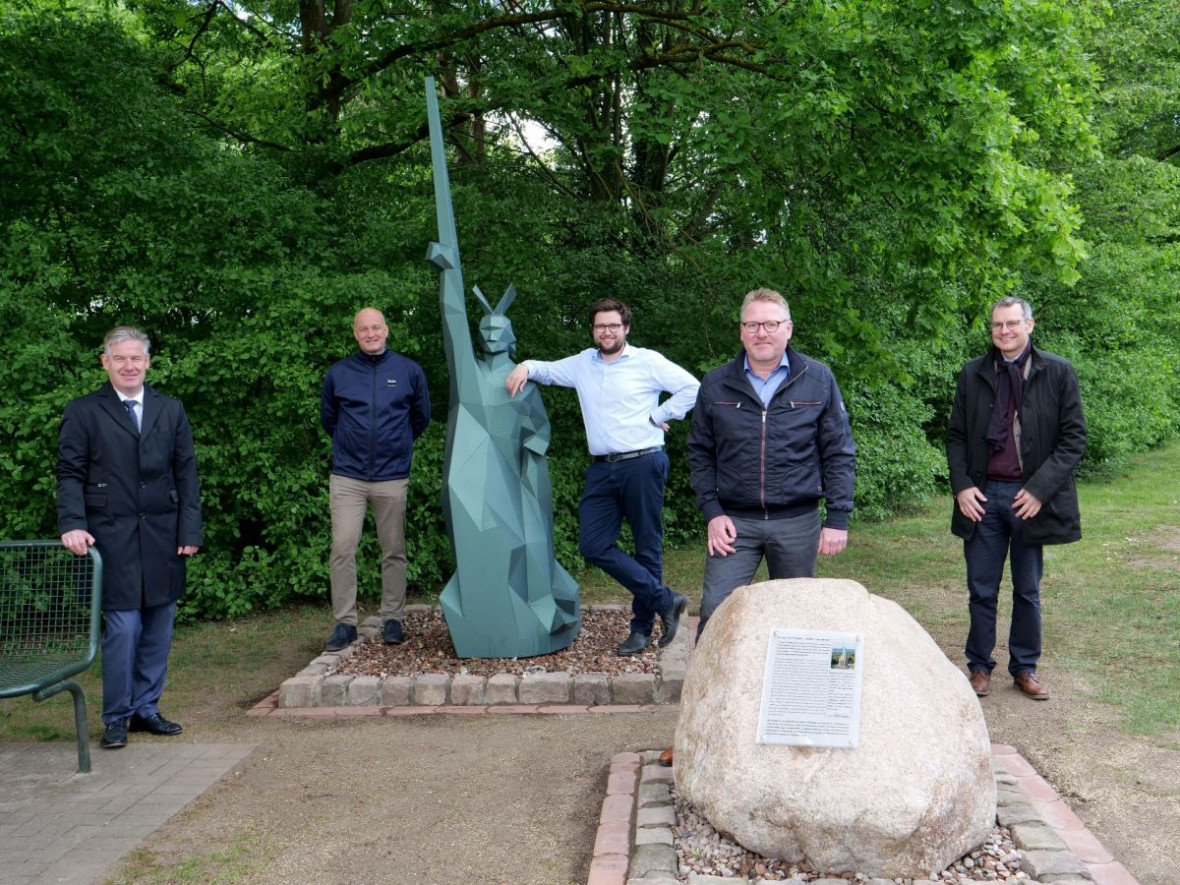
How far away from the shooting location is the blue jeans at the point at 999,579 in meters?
5.50

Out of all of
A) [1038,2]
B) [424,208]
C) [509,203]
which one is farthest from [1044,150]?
[424,208]

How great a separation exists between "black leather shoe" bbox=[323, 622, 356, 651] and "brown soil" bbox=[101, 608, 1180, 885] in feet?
2.31

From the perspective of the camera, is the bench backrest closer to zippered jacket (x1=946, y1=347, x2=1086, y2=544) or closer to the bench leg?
the bench leg

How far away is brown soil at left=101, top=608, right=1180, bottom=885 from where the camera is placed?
12.7ft

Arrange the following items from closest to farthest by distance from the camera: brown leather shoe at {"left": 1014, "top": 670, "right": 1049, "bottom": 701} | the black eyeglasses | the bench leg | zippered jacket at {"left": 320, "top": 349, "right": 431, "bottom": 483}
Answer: the black eyeglasses → the bench leg → brown leather shoe at {"left": 1014, "top": 670, "right": 1049, "bottom": 701} → zippered jacket at {"left": 320, "top": 349, "right": 431, "bottom": 483}

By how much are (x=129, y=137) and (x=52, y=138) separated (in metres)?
0.63

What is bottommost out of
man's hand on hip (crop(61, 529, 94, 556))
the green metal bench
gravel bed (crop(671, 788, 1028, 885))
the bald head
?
gravel bed (crop(671, 788, 1028, 885))

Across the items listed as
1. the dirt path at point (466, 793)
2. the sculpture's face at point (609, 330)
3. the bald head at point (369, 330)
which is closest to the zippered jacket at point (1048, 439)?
the dirt path at point (466, 793)

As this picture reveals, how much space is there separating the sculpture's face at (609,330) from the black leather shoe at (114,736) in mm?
3055

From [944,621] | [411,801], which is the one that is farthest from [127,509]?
[944,621]

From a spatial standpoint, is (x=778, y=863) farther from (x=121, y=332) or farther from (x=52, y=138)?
(x=52, y=138)

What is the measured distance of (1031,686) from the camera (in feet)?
18.4

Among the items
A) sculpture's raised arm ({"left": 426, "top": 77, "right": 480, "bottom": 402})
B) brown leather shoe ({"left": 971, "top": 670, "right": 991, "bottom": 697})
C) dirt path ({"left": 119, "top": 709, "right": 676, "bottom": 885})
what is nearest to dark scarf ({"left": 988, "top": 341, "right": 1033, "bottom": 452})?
brown leather shoe ({"left": 971, "top": 670, "right": 991, "bottom": 697})

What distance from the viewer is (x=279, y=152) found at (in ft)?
31.8
